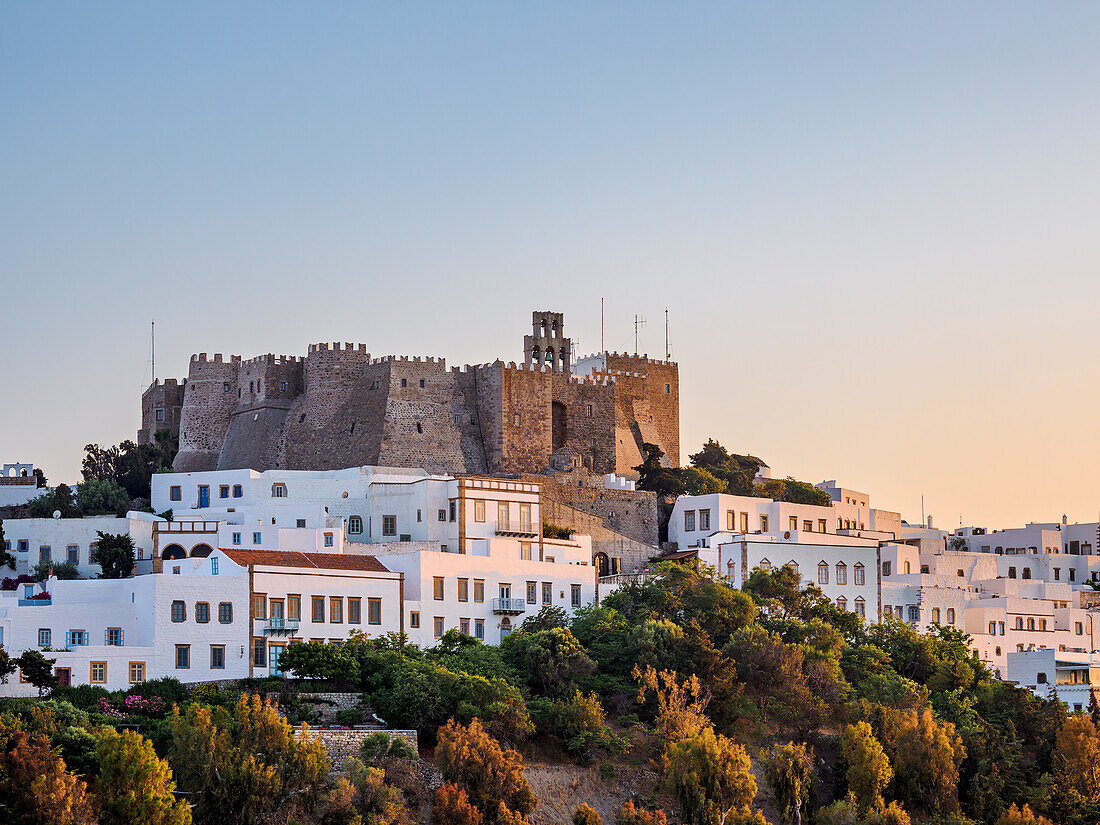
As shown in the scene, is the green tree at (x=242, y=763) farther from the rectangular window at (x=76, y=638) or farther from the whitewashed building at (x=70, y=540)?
the whitewashed building at (x=70, y=540)

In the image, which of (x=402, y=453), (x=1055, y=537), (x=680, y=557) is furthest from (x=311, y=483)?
(x=1055, y=537)

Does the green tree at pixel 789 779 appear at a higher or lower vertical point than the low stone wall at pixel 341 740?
lower

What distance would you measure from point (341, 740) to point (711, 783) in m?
9.35

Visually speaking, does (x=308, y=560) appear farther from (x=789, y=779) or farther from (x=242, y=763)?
(x=789, y=779)

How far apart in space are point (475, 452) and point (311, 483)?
10482 millimetres

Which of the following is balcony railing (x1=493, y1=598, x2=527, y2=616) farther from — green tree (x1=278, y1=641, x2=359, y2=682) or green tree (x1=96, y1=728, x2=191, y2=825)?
green tree (x1=96, y1=728, x2=191, y2=825)

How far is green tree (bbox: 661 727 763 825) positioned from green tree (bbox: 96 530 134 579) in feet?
68.4

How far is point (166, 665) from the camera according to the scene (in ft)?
156

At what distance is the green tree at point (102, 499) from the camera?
6156 cm

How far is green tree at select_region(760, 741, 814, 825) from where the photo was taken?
152 ft

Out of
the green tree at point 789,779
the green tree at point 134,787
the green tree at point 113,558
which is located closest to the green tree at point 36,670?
the green tree at point 134,787

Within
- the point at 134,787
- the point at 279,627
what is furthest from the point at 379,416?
→ the point at 134,787

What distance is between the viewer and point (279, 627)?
4941 cm

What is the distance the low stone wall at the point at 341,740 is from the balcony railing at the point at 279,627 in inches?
191
